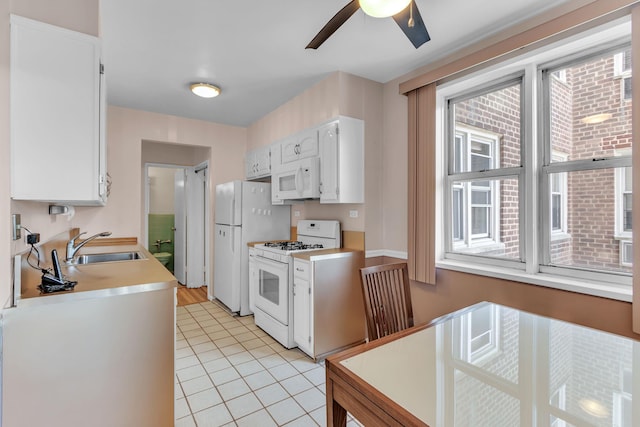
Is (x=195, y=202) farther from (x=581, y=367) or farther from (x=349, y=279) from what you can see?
(x=581, y=367)

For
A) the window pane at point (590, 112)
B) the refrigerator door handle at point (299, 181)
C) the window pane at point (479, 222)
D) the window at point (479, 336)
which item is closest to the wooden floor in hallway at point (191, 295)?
the refrigerator door handle at point (299, 181)

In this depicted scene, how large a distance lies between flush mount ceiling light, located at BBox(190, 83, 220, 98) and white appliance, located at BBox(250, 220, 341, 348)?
1685 mm

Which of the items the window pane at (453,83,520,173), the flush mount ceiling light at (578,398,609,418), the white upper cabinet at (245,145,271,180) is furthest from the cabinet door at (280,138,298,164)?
the flush mount ceiling light at (578,398,609,418)

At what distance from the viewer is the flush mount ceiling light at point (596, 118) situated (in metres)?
1.82

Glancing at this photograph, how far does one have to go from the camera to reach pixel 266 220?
3.87 m

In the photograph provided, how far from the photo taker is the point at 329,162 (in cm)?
278

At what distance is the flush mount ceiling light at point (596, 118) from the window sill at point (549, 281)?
984 millimetres

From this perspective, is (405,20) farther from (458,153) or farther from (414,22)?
(458,153)

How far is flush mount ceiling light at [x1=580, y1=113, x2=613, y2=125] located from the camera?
182 cm

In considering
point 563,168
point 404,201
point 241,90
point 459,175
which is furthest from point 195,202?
point 563,168

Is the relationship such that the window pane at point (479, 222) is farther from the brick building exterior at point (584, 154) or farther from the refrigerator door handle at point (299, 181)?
the refrigerator door handle at point (299, 181)

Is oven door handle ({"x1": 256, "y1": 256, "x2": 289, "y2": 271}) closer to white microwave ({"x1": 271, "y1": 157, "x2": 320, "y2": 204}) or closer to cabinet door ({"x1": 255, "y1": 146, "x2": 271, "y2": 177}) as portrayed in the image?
white microwave ({"x1": 271, "y1": 157, "x2": 320, "y2": 204})

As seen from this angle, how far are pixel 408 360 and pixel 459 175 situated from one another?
1.87 m

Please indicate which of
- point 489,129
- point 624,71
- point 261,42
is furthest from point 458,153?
point 261,42
